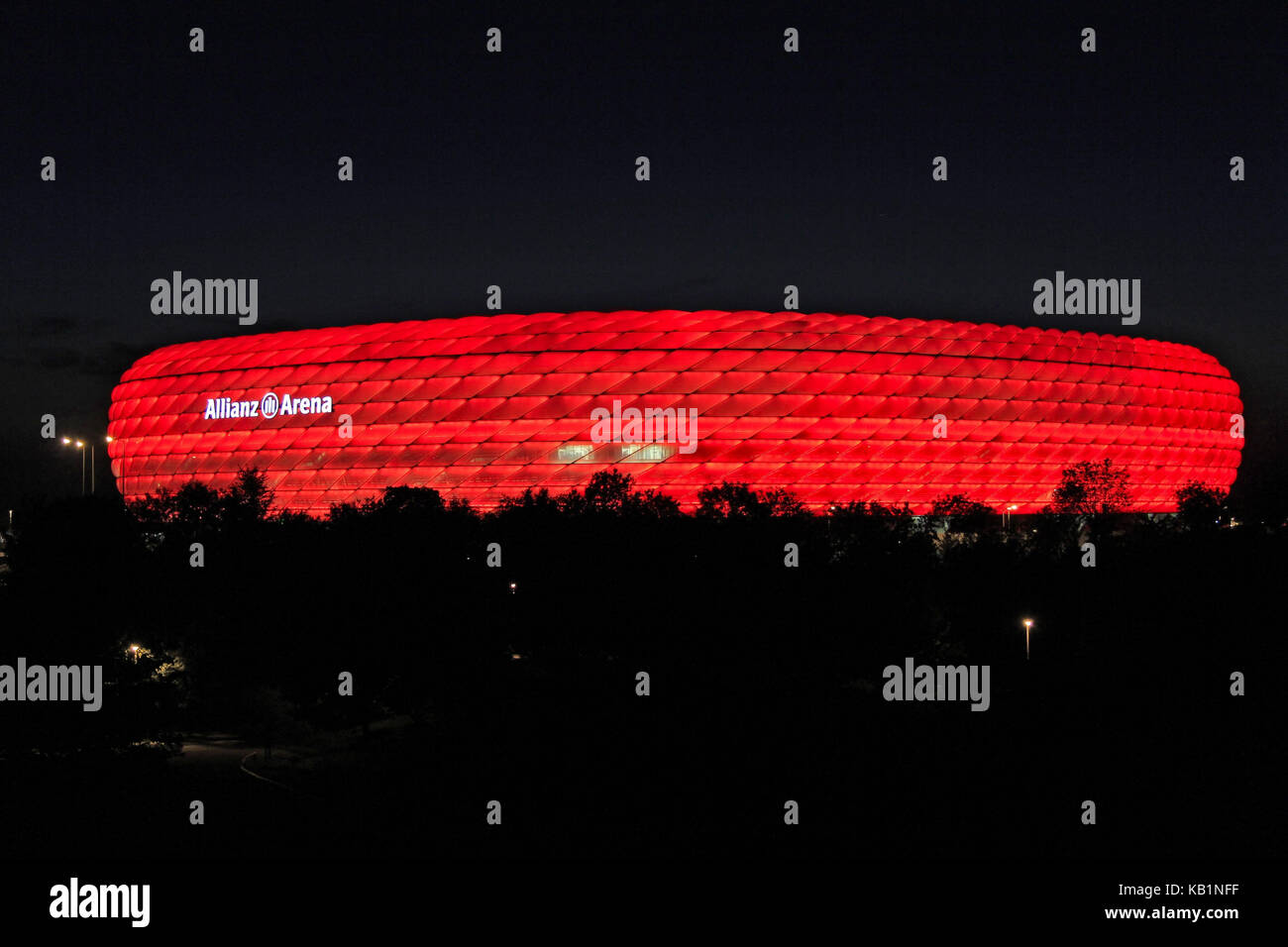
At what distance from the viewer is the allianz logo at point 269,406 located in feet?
176

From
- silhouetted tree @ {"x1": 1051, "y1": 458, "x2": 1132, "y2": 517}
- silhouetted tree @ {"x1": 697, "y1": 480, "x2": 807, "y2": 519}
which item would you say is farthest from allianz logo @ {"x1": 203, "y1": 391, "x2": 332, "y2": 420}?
silhouetted tree @ {"x1": 1051, "y1": 458, "x2": 1132, "y2": 517}

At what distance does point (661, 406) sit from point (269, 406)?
18.2m

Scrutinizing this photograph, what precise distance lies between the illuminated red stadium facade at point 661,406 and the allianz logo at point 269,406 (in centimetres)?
9

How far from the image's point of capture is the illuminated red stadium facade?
49.9m

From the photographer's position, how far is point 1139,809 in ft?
54.6

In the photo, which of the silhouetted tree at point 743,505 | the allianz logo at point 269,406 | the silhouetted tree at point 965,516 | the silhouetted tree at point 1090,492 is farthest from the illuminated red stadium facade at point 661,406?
the silhouetted tree at point 743,505

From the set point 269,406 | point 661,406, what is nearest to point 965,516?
point 661,406

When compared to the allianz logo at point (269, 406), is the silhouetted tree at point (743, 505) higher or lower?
lower

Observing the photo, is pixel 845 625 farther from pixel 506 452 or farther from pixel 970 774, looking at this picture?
pixel 506 452

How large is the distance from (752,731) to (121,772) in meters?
9.99

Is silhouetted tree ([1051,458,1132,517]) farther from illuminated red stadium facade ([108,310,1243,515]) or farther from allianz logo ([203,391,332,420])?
allianz logo ([203,391,332,420])

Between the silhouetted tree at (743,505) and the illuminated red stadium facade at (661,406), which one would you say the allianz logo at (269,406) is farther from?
the silhouetted tree at (743,505)

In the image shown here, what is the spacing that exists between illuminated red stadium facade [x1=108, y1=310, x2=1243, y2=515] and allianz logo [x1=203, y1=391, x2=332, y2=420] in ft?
0.29

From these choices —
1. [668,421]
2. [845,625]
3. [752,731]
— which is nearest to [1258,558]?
[845,625]
